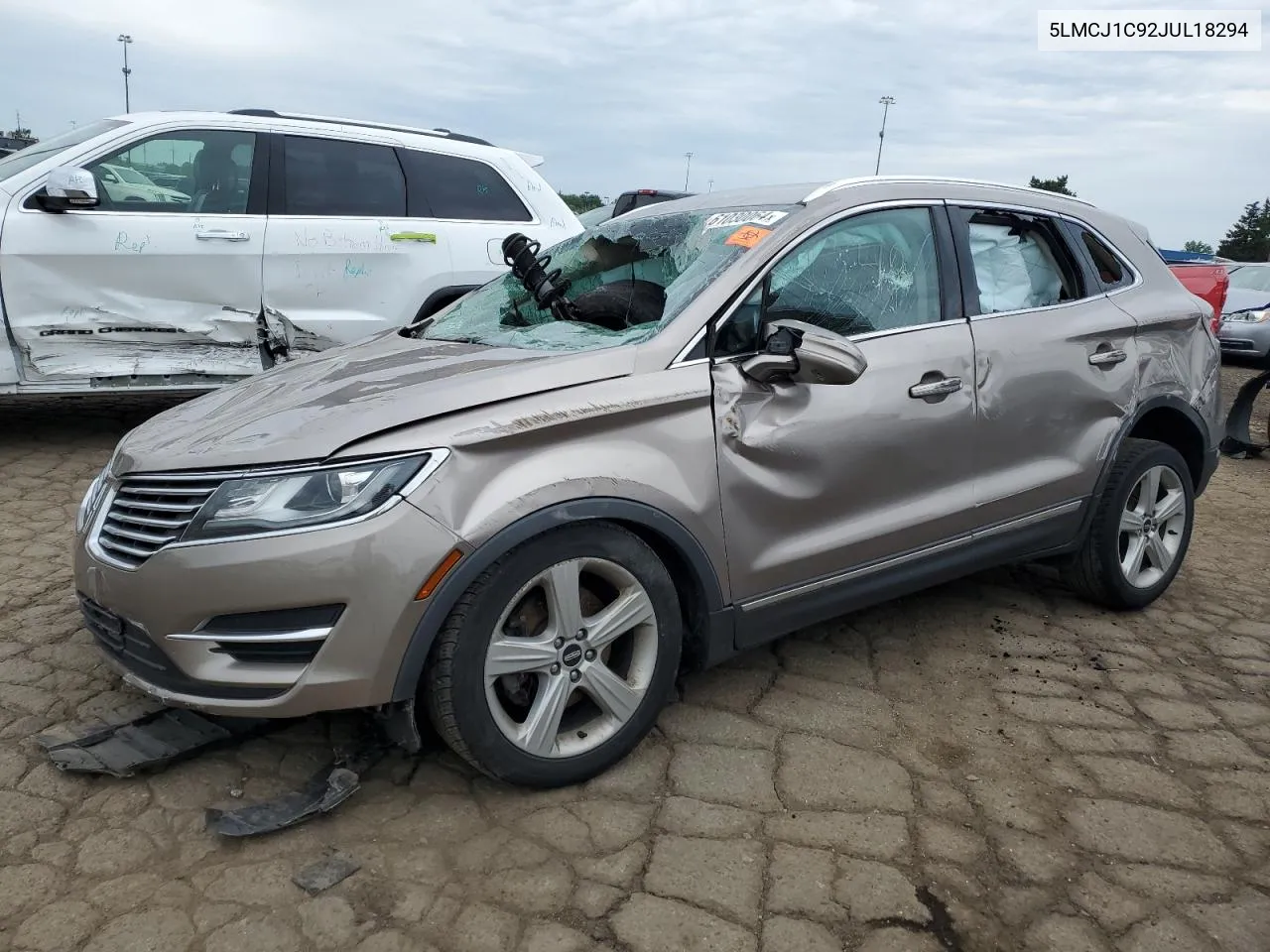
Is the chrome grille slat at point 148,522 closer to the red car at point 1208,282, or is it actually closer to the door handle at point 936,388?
the door handle at point 936,388

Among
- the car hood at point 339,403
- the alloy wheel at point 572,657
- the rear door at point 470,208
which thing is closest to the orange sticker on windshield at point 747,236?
the car hood at point 339,403

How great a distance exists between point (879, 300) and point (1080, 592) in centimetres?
168

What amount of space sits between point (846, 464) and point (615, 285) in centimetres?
98

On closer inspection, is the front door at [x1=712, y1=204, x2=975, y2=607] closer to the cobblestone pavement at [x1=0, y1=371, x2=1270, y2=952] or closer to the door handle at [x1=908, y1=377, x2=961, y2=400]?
the door handle at [x1=908, y1=377, x2=961, y2=400]

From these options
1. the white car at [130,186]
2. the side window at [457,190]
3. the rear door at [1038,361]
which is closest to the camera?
the rear door at [1038,361]

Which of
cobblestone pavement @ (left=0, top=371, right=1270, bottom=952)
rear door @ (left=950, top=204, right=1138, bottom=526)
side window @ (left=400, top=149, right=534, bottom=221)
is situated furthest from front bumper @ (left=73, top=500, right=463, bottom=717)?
side window @ (left=400, top=149, right=534, bottom=221)

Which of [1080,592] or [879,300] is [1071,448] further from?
[879,300]

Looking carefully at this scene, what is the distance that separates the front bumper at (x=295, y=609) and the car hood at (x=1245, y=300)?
537 inches

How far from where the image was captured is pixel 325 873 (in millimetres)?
2312

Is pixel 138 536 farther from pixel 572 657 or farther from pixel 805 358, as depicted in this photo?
pixel 805 358

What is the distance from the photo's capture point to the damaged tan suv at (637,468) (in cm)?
233

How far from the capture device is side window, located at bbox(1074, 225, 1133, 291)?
12.6 feet

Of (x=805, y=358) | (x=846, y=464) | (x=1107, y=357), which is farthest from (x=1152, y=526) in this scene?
(x=805, y=358)

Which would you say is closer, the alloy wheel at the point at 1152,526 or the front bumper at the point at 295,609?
the front bumper at the point at 295,609
